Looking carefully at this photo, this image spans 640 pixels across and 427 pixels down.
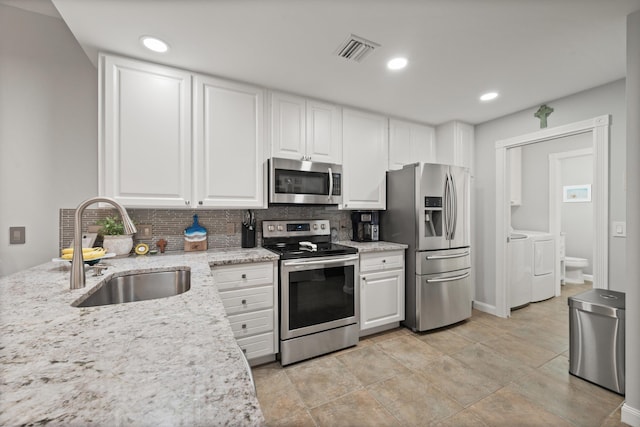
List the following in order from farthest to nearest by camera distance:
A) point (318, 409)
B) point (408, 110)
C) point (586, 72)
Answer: point (408, 110)
point (586, 72)
point (318, 409)

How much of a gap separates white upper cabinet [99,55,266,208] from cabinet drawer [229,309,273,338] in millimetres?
917

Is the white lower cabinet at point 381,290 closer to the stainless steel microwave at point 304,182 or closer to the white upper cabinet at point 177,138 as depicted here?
the stainless steel microwave at point 304,182

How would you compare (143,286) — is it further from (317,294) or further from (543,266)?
(543,266)

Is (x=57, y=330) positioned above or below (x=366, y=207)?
below

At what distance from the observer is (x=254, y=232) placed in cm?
253

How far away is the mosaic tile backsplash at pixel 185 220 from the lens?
2.10m

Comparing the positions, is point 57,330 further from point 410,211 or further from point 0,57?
point 410,211

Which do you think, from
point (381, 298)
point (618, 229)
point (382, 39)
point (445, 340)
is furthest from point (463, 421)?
point (382, 39)

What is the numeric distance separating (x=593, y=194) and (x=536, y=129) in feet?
3.01

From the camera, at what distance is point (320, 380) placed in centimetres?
198

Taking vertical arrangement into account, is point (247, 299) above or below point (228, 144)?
below

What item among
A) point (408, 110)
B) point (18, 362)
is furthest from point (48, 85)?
point (408, 110)

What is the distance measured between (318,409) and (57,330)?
1519mm

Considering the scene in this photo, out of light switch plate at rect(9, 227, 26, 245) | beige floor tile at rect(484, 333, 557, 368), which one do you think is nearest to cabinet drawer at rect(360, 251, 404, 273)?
beige floor tile at rect(484, 333, 557, 368)
